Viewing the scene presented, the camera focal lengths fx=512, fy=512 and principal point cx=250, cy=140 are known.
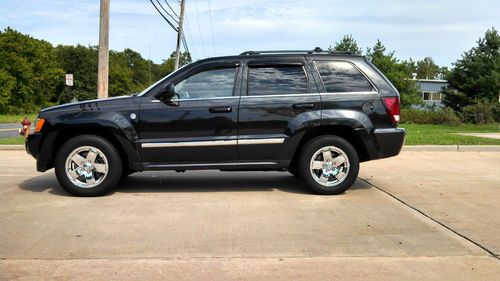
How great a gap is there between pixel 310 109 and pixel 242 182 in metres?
1.89

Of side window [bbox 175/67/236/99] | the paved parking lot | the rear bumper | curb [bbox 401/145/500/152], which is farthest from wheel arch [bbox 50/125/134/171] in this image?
curb [bbox 401/145/500/152]

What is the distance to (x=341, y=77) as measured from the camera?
7.04 metres

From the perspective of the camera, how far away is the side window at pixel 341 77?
22.9 feet

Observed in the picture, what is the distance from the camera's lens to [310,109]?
6812mm

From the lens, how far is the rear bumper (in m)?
6.91

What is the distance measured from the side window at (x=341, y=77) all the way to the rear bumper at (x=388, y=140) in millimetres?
616

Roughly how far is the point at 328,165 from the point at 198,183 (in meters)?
2.16

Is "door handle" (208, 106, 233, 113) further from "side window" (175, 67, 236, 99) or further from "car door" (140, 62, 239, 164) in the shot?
"side window" (175, 67, 236, 99)

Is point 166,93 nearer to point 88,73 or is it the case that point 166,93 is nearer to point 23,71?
point 23,71

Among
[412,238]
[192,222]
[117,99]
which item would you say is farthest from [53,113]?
[412,238]

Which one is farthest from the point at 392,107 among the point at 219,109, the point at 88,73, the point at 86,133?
the point at 88,73

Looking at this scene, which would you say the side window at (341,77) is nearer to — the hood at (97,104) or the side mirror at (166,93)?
the side mirror at (166,93)

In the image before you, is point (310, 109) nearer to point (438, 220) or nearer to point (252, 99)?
point (252, 99)

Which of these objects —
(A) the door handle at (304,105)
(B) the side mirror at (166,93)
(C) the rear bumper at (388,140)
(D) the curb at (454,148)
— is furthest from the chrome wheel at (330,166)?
(D) the curb at (454,148)
